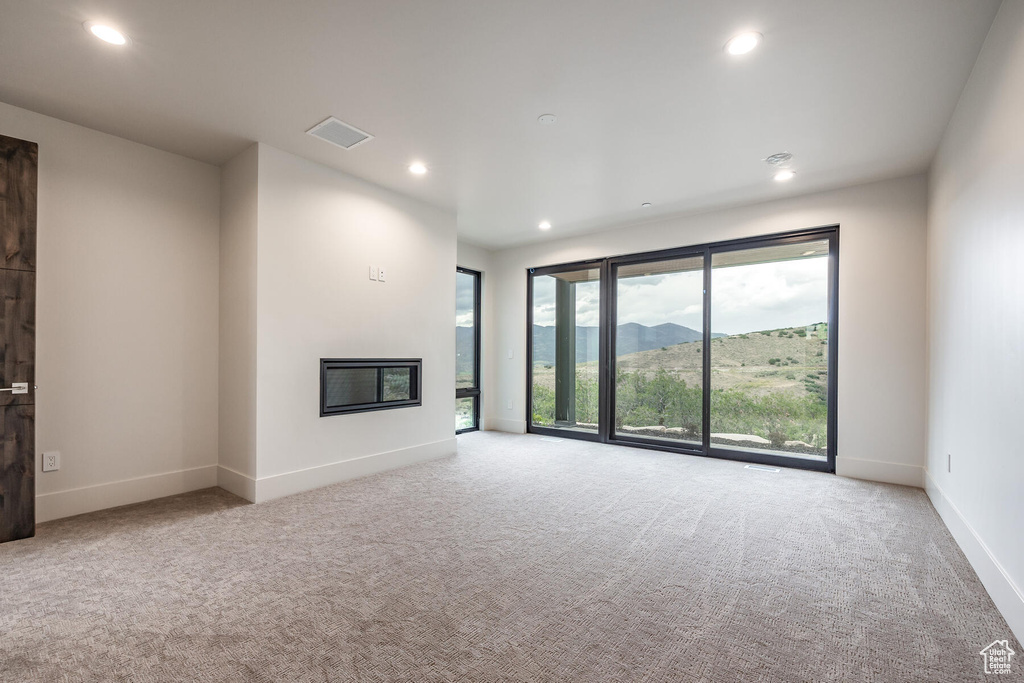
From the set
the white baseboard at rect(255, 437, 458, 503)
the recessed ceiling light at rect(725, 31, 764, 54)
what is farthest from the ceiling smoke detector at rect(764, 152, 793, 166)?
the white baseboard at rect(255, 437, 458, 503)

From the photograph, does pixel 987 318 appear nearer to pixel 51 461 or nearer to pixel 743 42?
pixel 743 42

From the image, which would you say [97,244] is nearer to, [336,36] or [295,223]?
[295,223]

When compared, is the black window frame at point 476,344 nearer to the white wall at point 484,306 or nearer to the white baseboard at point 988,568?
the white wall at point 484,306

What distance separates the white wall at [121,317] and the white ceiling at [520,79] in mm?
252

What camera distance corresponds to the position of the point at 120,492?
332 cm

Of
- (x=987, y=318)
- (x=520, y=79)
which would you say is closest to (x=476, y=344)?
(x=520, y=79)

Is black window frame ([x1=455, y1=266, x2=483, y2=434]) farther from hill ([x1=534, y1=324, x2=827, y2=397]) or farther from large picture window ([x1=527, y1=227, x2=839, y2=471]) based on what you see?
hill ([x1=534, y1=324, x2=827, y2=397])

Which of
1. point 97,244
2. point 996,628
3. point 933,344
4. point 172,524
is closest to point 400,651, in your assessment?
point 172,524

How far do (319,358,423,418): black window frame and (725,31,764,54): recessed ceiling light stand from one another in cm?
341

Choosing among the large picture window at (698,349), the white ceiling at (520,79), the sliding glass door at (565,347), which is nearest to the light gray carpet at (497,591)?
the large picture window at (698,349)

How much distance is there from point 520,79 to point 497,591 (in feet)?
8.68

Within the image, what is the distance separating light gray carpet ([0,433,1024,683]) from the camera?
164 cm

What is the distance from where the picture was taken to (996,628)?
1.86 metres

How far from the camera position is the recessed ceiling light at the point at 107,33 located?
2.19 meters
